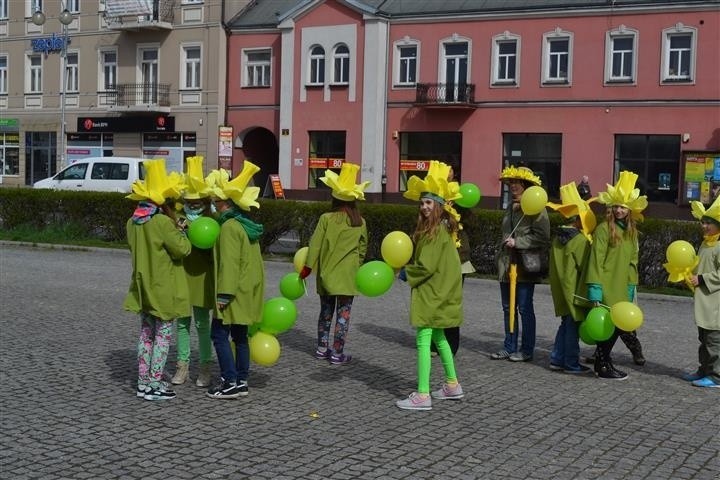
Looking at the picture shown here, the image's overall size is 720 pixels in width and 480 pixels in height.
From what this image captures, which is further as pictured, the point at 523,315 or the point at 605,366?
the point at 523,315

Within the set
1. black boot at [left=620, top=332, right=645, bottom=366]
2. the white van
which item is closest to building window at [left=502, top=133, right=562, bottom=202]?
the white van

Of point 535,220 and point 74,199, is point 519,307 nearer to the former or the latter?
point 535,220

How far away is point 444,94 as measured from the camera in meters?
34.1

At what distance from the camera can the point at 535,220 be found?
28.8 feet

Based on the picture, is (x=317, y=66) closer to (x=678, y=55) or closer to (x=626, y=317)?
(x=678, y=55)

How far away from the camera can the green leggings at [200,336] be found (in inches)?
290

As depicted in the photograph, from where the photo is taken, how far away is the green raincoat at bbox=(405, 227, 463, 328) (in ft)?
22.5

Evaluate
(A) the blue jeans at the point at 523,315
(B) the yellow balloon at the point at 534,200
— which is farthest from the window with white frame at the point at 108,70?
(B) the yellow balloon at the point at 534,200

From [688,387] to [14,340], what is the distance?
21.3ft

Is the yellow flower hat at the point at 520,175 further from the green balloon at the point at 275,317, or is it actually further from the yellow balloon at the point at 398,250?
the green balloon at the point at 275,317

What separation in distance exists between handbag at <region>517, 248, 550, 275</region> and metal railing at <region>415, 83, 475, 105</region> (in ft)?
82.8

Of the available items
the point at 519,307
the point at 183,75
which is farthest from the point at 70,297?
the point at 183,75

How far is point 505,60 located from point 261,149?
39.7ft

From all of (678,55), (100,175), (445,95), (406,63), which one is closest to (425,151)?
(445,95)
